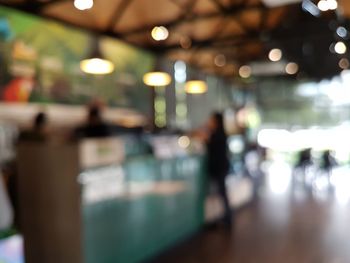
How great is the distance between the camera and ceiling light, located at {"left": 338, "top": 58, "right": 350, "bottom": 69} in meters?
10.3

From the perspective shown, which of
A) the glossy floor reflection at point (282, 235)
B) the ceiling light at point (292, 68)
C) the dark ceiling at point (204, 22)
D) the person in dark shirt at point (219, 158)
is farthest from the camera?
the ceiling light at point (292, 68)

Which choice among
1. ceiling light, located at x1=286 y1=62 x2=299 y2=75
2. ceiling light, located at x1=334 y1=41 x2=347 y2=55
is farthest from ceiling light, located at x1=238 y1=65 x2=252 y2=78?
ceiling light, located at x1=334 y1=41 x2=347 y2=55

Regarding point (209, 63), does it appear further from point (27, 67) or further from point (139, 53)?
point (27, 67)

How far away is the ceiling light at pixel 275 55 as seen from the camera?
997 cm

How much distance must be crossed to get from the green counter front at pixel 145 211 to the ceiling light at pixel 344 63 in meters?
6.62

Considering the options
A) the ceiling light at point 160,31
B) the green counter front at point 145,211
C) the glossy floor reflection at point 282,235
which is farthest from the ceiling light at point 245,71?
the green counter front at point 145,211

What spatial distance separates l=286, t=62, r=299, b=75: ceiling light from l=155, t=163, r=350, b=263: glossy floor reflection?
440cm

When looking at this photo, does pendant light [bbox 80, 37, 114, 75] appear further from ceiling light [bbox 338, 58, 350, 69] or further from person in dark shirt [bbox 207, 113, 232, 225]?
ceiling light [bbox 338, 58, 350, 69]

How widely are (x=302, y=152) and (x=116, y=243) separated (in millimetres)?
7676

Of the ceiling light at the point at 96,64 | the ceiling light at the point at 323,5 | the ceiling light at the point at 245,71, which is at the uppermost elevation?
the ceiling light at the point at 245,71

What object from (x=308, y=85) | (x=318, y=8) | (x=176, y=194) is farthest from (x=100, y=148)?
(x=308, y=85)

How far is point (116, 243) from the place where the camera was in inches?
150

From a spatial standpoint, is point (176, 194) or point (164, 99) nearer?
point (176, 194)

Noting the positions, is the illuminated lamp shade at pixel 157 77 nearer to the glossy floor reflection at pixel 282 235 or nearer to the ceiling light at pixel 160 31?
the ceiling light at pixel 160 31
